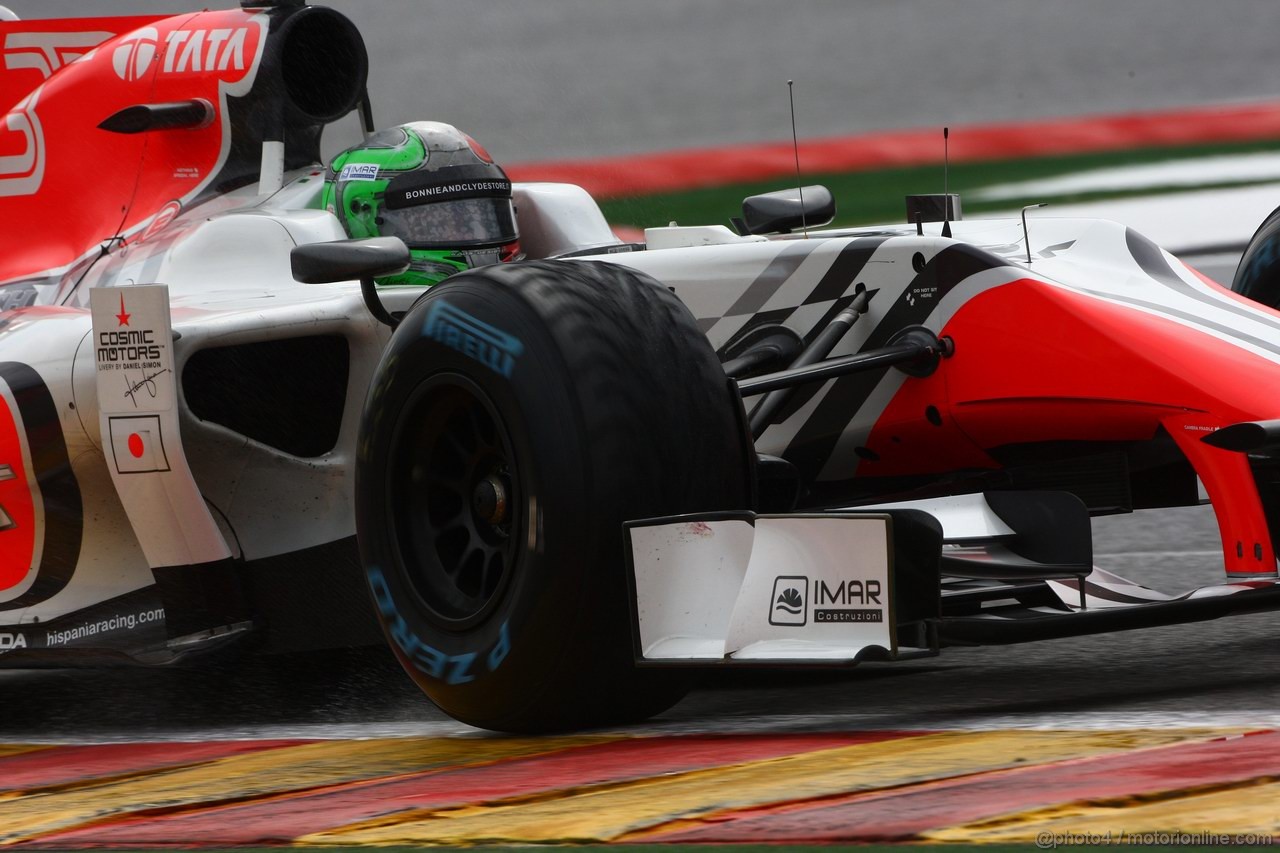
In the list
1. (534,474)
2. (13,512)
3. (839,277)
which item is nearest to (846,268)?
(839,277)

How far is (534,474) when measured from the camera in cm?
339

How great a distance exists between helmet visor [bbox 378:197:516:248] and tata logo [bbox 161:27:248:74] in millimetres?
851

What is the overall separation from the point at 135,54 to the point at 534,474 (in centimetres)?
294

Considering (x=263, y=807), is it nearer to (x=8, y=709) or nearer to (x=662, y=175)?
(x=8, y=709)

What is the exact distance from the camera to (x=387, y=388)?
3768 mm

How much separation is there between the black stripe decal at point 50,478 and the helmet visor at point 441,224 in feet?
3.52

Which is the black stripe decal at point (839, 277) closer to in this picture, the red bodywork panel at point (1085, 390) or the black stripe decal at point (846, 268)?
the black stripe decal at point (846, 268)

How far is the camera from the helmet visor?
5066 millimetres

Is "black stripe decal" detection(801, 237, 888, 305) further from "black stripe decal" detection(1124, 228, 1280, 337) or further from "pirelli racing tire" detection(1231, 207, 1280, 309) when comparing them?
"pirelli racing tire" detection(1231, 207, 1280, 309)

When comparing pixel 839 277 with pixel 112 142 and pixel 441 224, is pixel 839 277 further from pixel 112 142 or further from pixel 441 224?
pixel 112 142

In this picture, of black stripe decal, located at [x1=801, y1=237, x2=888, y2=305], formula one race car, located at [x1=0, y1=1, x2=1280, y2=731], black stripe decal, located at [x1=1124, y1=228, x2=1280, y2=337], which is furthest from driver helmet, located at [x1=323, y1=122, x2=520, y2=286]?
black stripe decal, located at [x1=1124, y1=228, x2=1280, y2=337]

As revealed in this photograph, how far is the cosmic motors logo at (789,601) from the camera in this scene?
3.22 metres

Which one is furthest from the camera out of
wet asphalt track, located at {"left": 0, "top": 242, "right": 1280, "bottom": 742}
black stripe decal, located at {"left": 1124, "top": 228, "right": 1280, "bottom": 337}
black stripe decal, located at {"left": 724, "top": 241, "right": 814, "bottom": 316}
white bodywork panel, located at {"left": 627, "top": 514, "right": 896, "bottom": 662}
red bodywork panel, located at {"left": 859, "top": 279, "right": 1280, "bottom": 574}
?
black stripe decal, located at {"left": 724, "top": 241, "right": 814, "bottom": 316}

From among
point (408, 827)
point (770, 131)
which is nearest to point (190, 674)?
point (408, 827)
